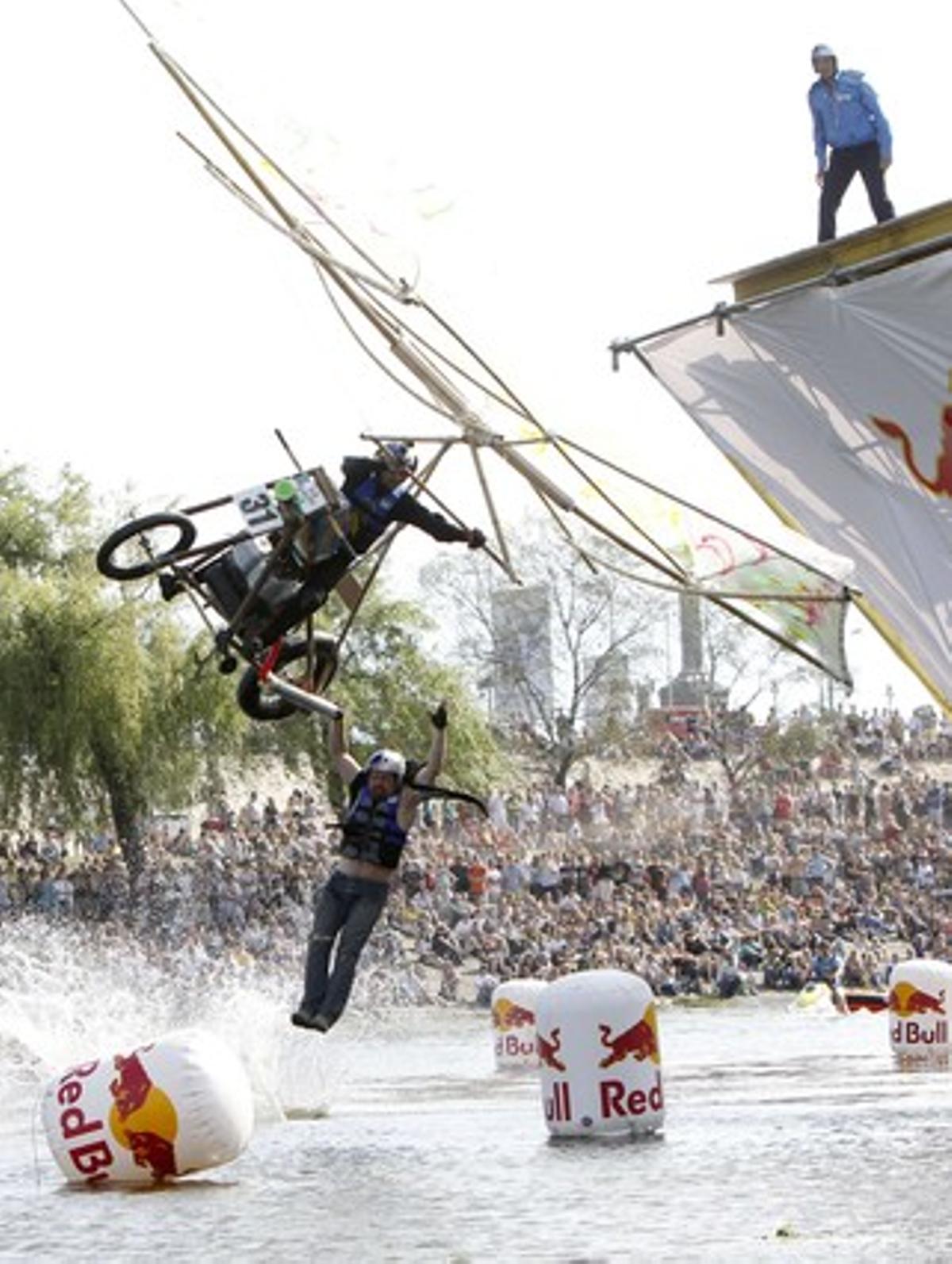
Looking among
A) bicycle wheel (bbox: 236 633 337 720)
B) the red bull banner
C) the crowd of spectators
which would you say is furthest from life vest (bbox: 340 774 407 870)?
the crowd of spectators

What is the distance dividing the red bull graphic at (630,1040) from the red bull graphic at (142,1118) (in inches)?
123

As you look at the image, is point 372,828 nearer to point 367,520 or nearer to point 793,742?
point 367,520

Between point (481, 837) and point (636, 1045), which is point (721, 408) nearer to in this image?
point (636, 1045)

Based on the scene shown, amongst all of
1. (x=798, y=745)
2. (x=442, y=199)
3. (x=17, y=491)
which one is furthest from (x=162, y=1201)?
(x=798, y=745)

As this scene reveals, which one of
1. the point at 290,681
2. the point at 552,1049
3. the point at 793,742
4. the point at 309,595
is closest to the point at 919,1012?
the point at 552,1049

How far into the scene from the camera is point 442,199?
20.5 metres

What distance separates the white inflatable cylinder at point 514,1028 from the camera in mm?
28906

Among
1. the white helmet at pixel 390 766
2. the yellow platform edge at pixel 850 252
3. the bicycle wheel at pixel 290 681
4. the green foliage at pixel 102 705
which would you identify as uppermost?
the green foliage at pixel 102 705

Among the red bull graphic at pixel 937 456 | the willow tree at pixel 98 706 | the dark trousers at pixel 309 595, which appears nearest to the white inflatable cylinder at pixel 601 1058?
the dark trousers at pixel 309 595

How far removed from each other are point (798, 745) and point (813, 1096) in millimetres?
54737

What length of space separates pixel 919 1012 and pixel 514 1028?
3.78 metres

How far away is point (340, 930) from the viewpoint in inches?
821

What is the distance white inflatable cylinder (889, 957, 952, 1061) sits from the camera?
27.9 m

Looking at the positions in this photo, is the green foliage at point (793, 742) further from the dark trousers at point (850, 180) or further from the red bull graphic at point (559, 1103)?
the red bull graphic at point (559, 1103)
